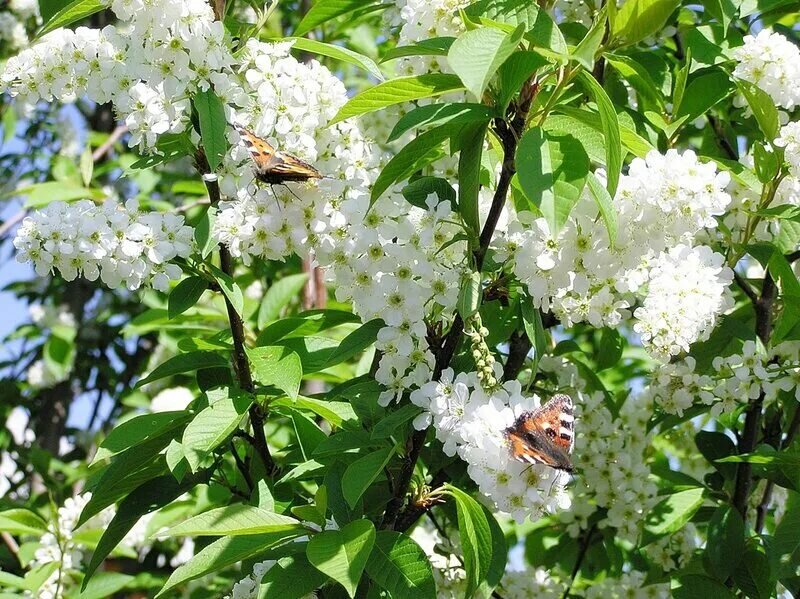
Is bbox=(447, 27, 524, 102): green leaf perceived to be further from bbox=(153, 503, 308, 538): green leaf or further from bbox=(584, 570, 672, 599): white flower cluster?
bbox=(584, 570, 672, 599): white flower cluster

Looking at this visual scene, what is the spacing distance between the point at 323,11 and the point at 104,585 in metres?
2.13

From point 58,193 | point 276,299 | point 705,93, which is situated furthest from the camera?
point 58,193

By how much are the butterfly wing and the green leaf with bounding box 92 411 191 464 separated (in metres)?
0.63

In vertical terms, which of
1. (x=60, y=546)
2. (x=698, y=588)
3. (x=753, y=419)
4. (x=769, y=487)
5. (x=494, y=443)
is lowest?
(x=60, y=546)

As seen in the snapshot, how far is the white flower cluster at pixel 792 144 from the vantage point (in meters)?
2.42

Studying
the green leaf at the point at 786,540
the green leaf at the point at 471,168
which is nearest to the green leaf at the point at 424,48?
the green leaf at the point at 471,168

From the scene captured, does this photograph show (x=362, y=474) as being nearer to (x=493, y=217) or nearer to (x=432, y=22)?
(x=493, y=217)

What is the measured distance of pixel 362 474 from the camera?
1926 mm

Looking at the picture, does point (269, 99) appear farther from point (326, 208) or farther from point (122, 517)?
point (122, 517)

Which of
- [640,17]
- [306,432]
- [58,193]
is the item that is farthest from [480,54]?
[58,193]

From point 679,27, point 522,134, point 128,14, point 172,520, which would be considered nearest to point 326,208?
point 522,134

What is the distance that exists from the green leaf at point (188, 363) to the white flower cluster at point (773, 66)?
5.32 feet

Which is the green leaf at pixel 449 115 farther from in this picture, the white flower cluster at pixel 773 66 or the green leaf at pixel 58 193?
the green leaf at pixel 58 193

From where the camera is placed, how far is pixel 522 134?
199 centimetres
